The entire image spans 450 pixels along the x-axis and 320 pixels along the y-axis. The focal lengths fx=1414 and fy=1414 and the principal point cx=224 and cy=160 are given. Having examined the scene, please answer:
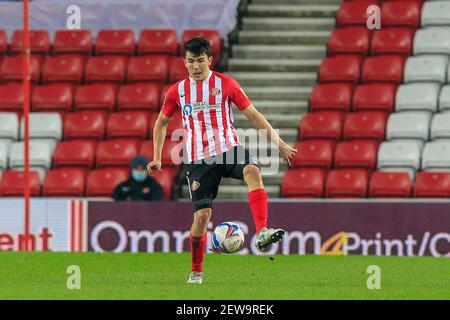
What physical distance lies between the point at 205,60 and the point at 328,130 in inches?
352

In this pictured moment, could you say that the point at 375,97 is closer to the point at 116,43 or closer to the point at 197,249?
the point at 116,43

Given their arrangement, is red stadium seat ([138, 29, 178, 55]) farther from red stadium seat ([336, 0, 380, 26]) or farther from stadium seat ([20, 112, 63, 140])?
red stadium seat ([336, 0, 380, 26])

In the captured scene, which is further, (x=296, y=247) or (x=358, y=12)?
(x=358, y=12)

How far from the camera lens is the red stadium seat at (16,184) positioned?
20.8 m

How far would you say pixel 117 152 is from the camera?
21.2 m

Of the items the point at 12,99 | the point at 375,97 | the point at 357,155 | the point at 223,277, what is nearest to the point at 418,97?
the point at 375,97

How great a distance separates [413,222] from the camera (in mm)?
17969

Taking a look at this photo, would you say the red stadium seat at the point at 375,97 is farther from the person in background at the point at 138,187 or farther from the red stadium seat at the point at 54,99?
the red stadium seat at the point at 54,99

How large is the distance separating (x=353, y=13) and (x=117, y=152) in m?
4.71

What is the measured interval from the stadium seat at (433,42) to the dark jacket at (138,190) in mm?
5328

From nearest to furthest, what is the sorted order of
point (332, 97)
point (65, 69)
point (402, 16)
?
point (332, 97) < point (402, 16) < point (65, 69)

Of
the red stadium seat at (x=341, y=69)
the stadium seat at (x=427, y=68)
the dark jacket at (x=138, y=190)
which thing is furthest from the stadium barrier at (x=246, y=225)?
the red stadium seat at (x=341, y=69)
